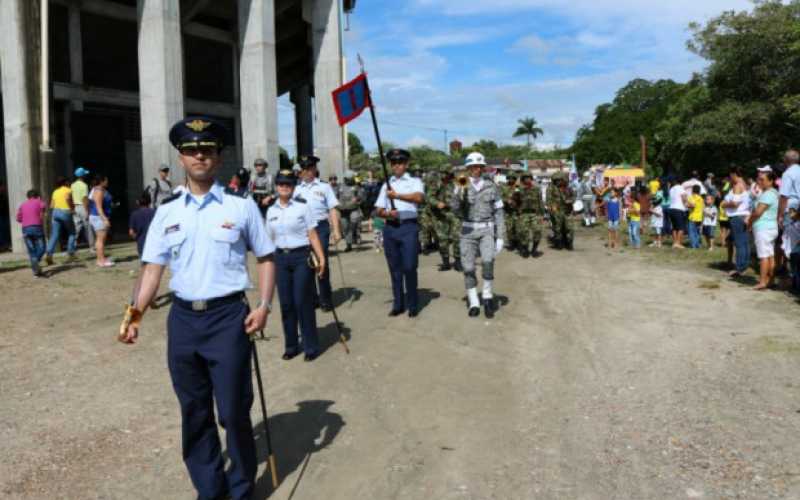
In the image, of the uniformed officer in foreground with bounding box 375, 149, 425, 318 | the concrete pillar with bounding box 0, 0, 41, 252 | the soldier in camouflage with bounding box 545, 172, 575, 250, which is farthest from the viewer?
the soldier in camouflage with bounding box 545, 172, 575, 250

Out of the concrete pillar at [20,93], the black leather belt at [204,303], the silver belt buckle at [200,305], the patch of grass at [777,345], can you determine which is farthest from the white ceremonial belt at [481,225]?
the concrete pillar at [20,93]

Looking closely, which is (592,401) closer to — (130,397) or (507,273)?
(130,397)

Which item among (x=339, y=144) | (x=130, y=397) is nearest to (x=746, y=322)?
(x=130, y=397)

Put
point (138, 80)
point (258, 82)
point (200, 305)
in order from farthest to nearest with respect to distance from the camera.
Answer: point (138, 80) → point (258, 82) → point (200, 305)

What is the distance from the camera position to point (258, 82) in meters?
19.8

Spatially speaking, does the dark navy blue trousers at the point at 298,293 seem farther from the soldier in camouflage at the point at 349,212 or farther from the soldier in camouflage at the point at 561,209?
the soldier in camouflage at the point at 561,209

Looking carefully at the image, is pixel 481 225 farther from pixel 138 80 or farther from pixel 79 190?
pixel 138 80

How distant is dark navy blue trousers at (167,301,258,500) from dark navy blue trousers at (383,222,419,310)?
16.0 ft

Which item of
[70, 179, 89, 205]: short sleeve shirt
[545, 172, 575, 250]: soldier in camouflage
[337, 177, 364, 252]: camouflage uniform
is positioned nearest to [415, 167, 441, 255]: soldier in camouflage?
[337, 177, 364, 252]: camouflage uniform

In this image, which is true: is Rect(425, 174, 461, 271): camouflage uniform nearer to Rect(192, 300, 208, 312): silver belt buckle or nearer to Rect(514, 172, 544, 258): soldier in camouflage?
Rect(514, 172, 544, 258): soldier in camouflage

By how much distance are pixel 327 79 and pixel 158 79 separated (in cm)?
779

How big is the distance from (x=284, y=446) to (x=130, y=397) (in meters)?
1.97

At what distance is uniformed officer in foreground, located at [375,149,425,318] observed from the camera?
8.56 m

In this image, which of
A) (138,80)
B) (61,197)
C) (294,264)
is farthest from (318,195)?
(138,80)
